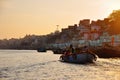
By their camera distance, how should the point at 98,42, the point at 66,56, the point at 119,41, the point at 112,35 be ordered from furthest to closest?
the point at 98,42 < the point at 112,35 < the point at 119,41 < the point at 66,56

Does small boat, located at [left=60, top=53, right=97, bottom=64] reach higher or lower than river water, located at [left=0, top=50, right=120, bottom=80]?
higher

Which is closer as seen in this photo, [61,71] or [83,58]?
[61,71]

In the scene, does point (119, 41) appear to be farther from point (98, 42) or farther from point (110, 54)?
point (110, 54)

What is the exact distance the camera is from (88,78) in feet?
132

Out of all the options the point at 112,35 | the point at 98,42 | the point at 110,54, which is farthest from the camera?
the point at 98,42

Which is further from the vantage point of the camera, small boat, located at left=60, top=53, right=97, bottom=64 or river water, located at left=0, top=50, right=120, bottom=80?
small boat, located at left=60, top=53, right=97, bottom=64

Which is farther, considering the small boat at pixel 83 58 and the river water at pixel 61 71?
the small boat at pixel 83 58

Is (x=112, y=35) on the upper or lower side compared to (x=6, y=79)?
upper

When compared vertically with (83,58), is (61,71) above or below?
below

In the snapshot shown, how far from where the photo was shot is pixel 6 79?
39531mm

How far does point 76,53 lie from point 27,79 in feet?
85.8

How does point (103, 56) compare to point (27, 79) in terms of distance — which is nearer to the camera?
point (27, 79)

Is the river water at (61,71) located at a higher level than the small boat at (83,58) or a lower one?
lower

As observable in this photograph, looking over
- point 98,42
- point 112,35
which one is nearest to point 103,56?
point 112,35
